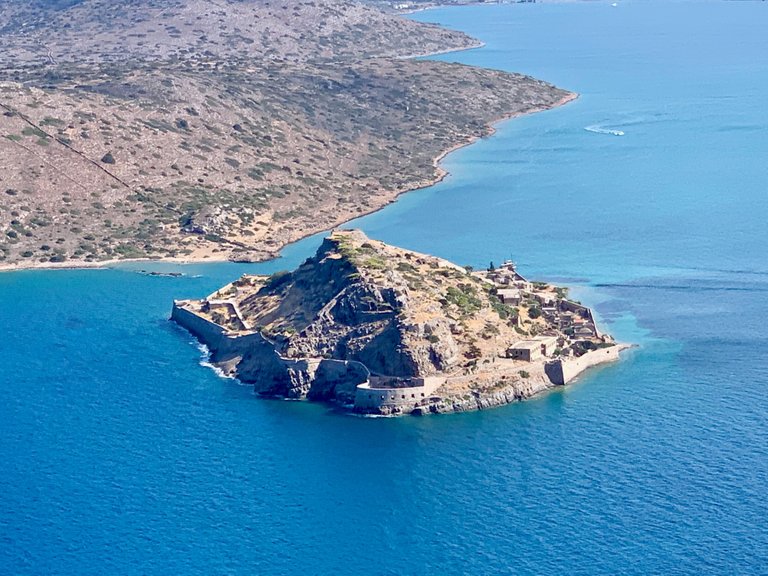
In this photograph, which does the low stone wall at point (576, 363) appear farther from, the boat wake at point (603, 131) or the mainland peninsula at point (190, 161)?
the boat wake at point (603, 131)

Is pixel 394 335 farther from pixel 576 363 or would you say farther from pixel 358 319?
pixel 576 363

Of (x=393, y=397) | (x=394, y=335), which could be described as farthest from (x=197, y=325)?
(x=393, y=397)

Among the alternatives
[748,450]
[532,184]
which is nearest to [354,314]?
[748,450]

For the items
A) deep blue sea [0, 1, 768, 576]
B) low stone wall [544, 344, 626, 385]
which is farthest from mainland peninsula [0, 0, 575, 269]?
low stone wall [544, 344, 626, 385]

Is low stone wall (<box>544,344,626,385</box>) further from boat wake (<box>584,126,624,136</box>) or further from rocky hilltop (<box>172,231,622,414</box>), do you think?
boat wake (<box>584,126,624,136</box>)

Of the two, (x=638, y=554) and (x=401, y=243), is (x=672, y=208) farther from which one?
(x=638, y=554)

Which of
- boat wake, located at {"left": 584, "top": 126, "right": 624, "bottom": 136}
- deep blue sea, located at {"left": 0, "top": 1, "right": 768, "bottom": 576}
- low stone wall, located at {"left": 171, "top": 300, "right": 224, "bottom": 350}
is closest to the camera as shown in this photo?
deep blue sea, located at {"left": 0, "top": 1, "right": 768, "bottom": 576}
